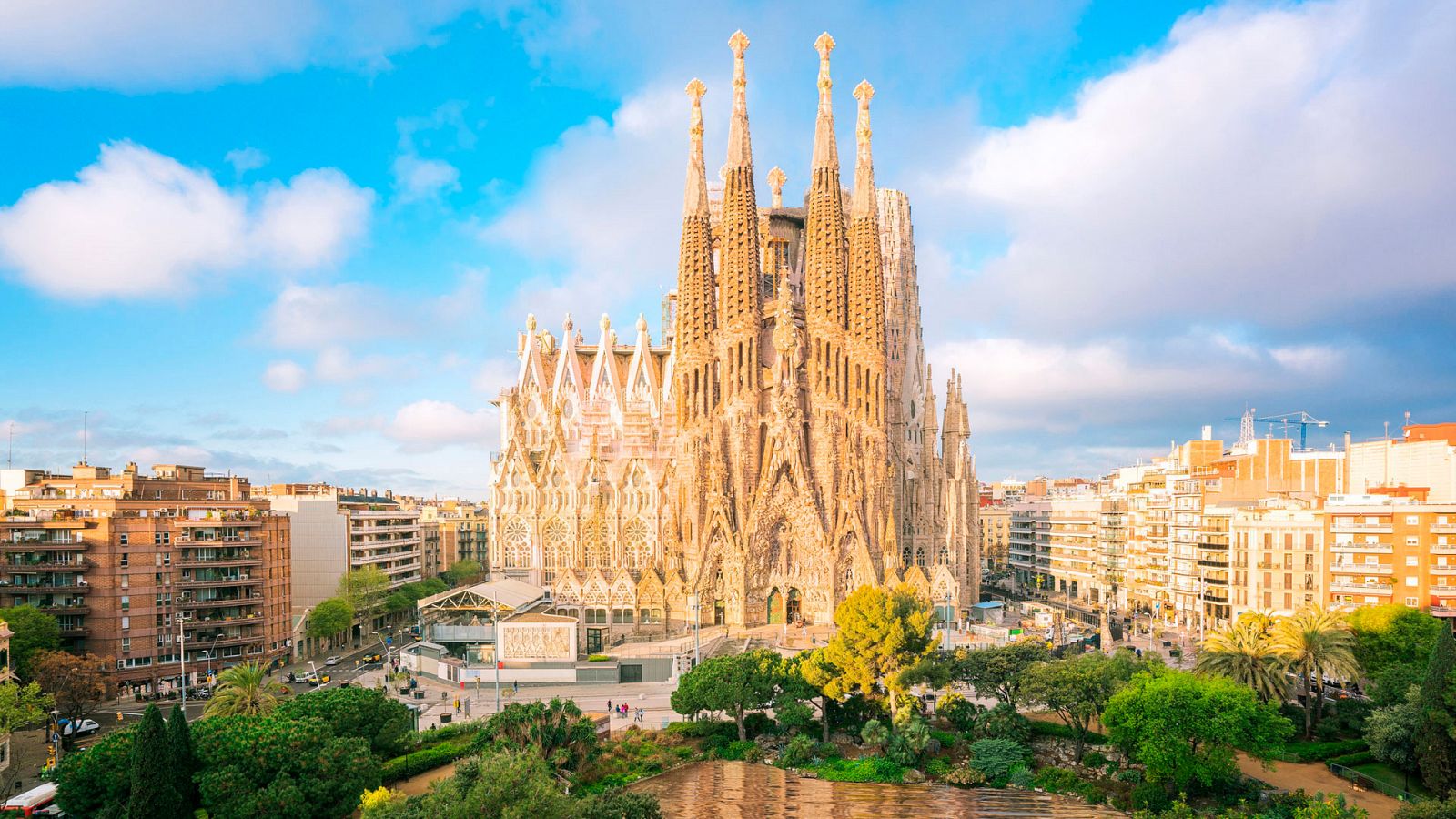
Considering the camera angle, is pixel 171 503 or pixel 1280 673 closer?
pixel 1280 673

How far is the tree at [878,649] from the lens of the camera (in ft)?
121

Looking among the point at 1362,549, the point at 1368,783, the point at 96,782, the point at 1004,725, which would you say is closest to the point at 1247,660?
the point at 1368,783

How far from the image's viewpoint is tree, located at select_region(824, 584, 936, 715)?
36.8 meters

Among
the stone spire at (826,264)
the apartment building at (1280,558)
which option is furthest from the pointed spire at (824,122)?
the apartment building at (1280,558)

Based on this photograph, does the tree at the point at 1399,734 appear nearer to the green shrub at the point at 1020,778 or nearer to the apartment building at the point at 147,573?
the green shrub at the point at 1020,778

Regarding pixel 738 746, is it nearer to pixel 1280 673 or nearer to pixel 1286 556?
pixel 1280 673

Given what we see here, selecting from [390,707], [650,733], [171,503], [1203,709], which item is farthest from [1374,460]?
[171,503]

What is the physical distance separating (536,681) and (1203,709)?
3085 centimetres

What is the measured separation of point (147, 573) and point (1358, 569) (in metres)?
61.7

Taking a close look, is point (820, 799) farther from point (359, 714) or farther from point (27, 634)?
point (27, 634)

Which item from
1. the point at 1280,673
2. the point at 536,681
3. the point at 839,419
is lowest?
the point at 536,681

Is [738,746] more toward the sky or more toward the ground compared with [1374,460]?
more toward the ground

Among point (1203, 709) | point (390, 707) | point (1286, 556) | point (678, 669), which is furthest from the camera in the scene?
point (1286, 556)

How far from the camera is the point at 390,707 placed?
32.2 meters
